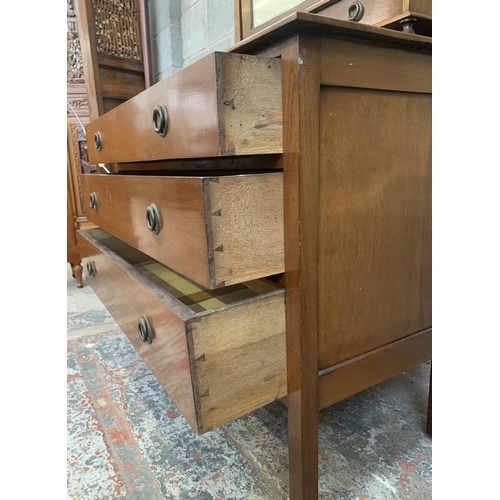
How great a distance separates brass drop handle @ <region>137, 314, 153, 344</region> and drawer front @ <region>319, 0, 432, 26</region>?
1.94 feet

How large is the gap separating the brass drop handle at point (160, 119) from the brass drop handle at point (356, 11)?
15.0 inches

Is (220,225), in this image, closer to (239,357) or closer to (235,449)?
(239,357)

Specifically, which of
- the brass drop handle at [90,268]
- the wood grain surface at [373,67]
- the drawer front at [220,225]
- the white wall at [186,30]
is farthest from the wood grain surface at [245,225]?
the white wall at [186,30]

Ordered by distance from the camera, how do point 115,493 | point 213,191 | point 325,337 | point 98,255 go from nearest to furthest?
point 213,191
point 325,337
point 115,493
point 98,255

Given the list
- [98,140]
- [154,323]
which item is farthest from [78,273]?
[154,323]

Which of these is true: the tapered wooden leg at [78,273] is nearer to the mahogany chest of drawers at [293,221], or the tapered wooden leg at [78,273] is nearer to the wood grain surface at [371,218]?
the mahogany chest of drawers at [293,221]

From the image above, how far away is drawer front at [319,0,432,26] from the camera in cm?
63

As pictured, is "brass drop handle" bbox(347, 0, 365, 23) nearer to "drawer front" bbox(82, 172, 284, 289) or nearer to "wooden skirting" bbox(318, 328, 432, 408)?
"drawer front" bbox(82, 172, 284, 289)

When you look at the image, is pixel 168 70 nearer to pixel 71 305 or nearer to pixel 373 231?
pixel 71 305

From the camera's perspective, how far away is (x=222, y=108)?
0.46 meters

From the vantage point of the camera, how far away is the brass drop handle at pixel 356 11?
70cm

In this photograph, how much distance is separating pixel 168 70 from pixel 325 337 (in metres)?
1.62
